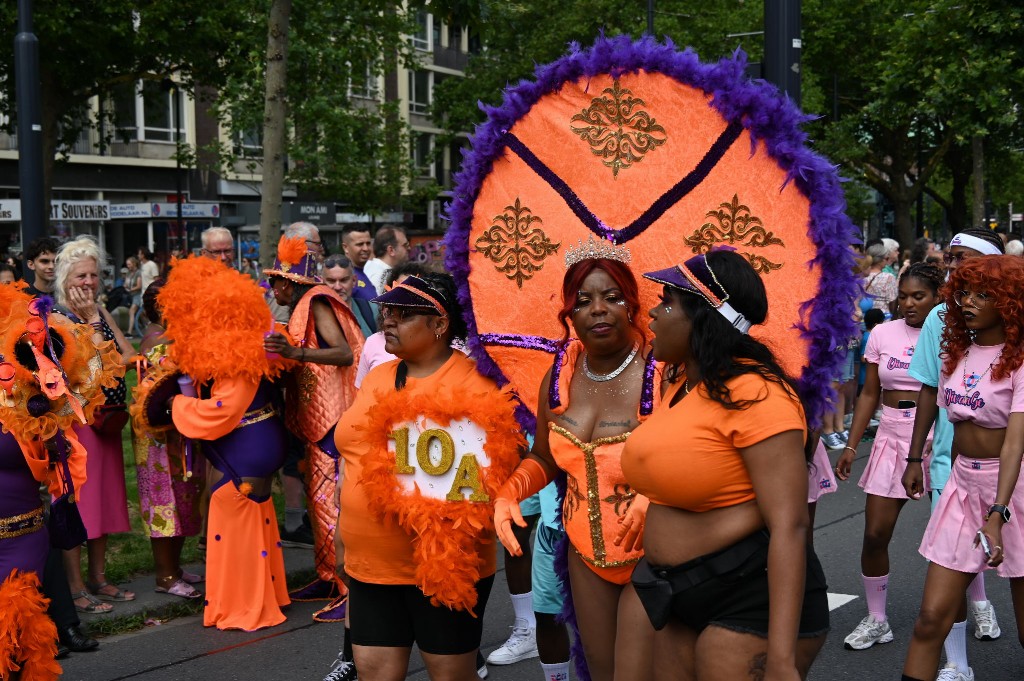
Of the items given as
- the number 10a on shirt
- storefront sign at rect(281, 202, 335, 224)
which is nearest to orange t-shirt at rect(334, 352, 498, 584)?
the number 10a on shirt

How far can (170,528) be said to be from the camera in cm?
649

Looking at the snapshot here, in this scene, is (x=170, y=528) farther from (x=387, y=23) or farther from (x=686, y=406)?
(x=387, y=23)

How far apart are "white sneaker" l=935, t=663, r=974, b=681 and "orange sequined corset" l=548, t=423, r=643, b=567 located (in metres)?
2.27

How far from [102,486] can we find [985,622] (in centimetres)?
481

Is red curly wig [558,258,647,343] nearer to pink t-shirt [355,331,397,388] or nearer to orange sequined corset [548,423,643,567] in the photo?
orange sequined corset [548,423,643,567]

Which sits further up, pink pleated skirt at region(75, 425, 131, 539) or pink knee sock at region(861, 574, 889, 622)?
pink pleated skirt at region(75, 425, 131, 539)

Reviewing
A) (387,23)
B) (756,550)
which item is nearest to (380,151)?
(387,23)

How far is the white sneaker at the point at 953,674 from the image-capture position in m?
5.05

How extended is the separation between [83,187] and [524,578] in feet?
103

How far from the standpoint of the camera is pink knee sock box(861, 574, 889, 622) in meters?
5.60

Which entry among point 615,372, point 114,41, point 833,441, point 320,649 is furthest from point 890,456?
point 114,41

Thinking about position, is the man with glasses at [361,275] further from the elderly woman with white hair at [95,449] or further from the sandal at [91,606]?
the sandal at [91,606]

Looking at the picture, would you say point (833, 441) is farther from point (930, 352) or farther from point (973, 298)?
point (973, 298)

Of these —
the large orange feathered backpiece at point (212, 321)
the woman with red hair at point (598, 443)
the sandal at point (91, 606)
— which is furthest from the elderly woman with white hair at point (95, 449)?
the woman with red hair at point (598, 443)
